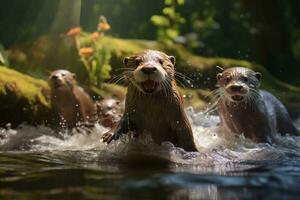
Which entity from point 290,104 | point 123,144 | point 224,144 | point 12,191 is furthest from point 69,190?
point 290,104

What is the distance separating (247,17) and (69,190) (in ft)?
32.9

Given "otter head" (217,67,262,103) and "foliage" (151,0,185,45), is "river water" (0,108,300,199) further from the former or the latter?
"foliage" (151,0,185,45)

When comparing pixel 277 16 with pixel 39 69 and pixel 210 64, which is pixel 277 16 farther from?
pixel 39 69

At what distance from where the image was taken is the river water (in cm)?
299

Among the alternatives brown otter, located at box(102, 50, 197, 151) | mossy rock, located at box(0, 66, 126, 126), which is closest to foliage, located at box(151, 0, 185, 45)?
mossy rock, located at box(0, 66, 126, 126)

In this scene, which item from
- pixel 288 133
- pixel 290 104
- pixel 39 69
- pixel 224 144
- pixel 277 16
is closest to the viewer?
pixel 224 144

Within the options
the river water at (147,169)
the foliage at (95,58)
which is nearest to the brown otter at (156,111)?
the river water at (147,169)

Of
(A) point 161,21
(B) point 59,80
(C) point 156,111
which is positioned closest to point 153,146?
(C) point 156,111

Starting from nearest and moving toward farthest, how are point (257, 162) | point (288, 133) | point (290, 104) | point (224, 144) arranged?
1. point (257, 162)
2. point (224, 144)
3. point (288, 133)
4. point (290, 104)

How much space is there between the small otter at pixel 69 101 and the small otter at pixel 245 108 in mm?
1939

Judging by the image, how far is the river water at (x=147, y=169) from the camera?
9.82ft

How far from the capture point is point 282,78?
12008 millimetres

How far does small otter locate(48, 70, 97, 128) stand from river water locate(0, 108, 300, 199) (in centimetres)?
103

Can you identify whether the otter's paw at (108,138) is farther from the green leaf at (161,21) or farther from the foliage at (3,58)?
the green leaf at (161,21)
